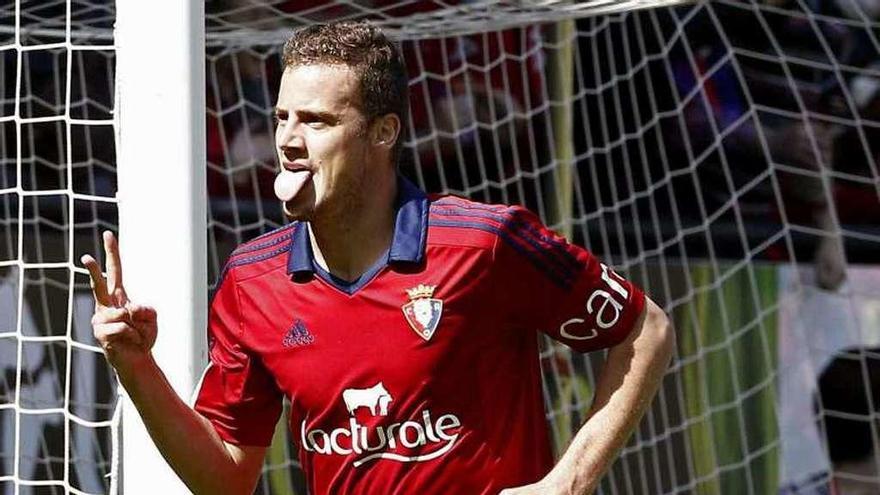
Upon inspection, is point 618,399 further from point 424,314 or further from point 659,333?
point 424,314

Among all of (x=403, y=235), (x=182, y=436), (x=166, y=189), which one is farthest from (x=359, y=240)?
(x=166, y=189)

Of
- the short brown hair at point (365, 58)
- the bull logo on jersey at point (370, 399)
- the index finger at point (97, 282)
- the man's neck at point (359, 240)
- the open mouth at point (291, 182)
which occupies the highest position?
the short brown hair at point (365, 58)

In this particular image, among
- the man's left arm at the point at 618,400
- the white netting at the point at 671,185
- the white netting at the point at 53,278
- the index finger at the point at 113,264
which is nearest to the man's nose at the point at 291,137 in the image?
the index finger at the point at 113,264

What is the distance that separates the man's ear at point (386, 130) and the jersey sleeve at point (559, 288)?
0.65ft

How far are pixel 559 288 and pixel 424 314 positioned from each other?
199 millimetres

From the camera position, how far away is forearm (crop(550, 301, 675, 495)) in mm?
2479

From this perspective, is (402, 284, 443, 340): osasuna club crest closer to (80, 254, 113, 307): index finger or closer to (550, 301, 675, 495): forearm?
(550, 301, 675, 495): forearm

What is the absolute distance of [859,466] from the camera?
639cm

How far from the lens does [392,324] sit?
2.49m

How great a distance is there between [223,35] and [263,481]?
1605mm

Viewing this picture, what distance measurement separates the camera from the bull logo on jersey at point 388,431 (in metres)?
2.48

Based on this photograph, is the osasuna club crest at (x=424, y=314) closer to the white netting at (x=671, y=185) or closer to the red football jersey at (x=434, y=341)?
the red football jersey at (x=434, y=341)

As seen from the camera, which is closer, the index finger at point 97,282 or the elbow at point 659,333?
the index finger at point 97,282

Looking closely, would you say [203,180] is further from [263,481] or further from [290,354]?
[263,481]
